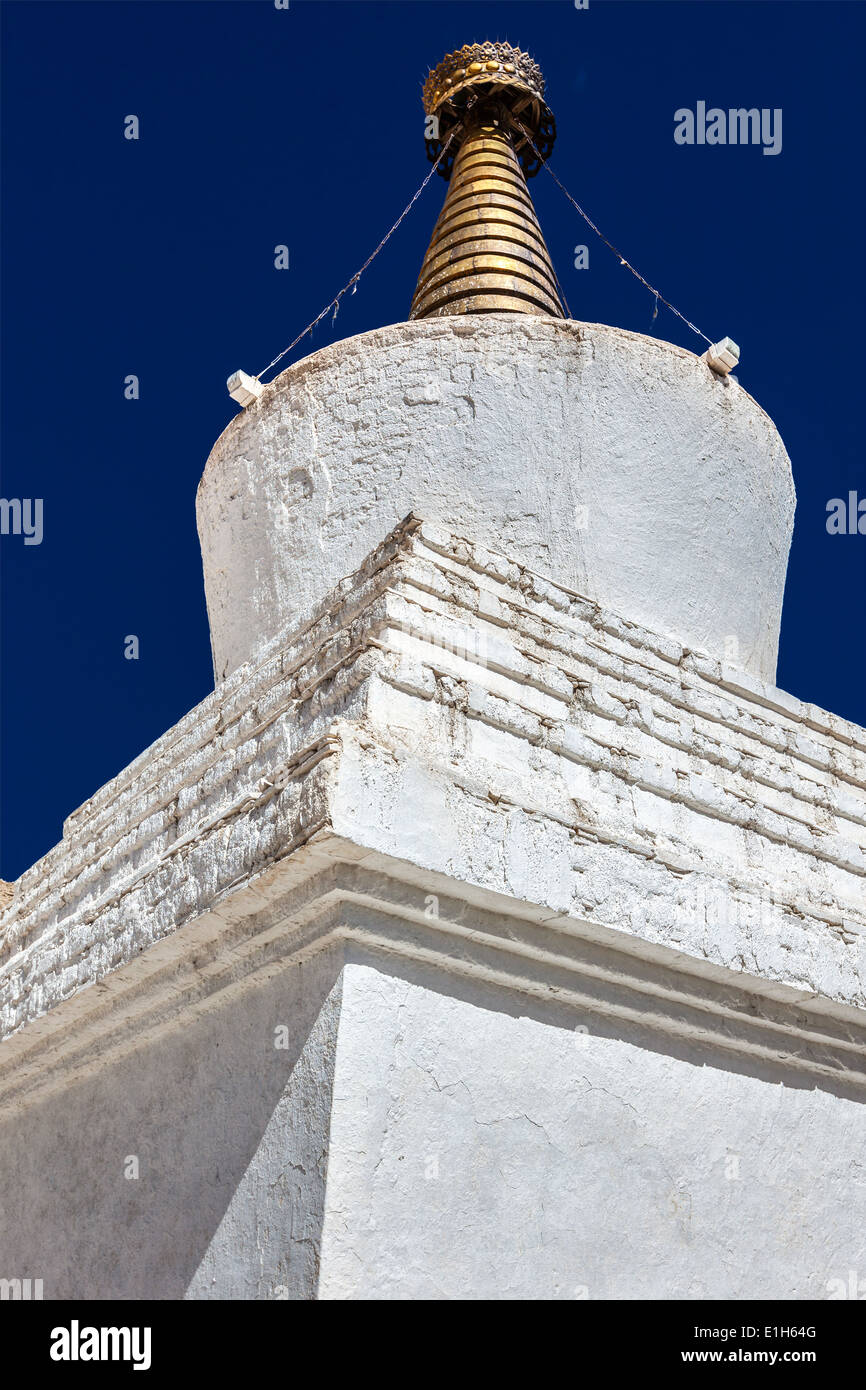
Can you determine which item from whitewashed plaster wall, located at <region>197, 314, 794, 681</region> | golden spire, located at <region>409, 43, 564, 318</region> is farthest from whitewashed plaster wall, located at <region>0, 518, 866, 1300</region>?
golden spire, located at <region>409, 43, 564, 318</region>

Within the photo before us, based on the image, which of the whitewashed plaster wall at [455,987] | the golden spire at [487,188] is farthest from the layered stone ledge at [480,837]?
the golden spire at [487,188]

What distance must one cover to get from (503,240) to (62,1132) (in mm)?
6538

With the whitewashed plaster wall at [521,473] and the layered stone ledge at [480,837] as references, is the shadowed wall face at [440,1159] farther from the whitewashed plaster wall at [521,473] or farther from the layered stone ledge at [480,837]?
the whitewashed plaster wall at [521,473]

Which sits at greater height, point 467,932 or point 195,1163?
point 467,932

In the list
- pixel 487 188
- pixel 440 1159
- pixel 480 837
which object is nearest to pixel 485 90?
pixel 487 188

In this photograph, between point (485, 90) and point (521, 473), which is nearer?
point (521, 473)

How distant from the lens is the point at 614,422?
6680 millimetres

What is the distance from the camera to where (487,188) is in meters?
9.55

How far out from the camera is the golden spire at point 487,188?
8539 mm

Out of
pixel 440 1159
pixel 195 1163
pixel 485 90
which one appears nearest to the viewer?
pixel 440 1159

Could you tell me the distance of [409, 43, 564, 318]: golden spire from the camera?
→ 8539 millimetres

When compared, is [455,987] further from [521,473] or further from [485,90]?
[485,90]
